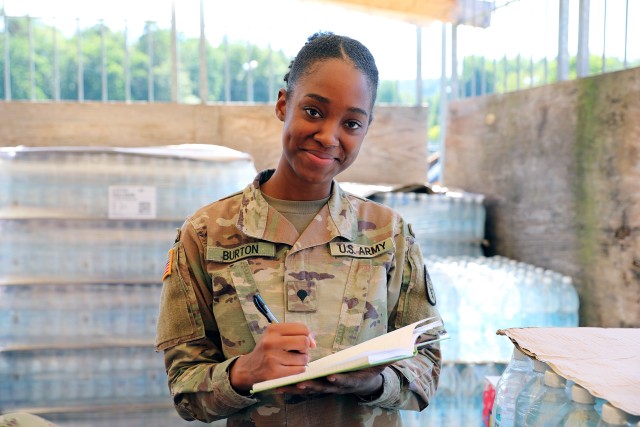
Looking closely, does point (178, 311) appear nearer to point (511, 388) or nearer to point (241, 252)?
point (241, 252)

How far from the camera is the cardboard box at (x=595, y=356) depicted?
3.68 ft

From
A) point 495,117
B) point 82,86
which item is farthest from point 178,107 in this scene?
point 495,117

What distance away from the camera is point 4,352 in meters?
3.22

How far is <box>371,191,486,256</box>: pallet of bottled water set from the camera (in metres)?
3.72

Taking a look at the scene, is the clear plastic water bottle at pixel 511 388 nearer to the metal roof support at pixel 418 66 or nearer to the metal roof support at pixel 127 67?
the metal roof support at pixel 418 66

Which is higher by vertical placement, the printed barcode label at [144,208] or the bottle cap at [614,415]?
the printed barcode label at [144,208]

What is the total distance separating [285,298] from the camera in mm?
1424

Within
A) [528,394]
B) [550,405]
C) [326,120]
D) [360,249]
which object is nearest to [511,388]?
[528,394]

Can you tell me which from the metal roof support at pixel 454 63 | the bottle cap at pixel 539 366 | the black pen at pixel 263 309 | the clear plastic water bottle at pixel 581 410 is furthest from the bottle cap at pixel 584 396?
the metal roof support at pixel 454 63

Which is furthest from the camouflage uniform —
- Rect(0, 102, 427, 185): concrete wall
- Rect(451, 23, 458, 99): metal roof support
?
Rect(451, 23, 458, 99): metal roof support

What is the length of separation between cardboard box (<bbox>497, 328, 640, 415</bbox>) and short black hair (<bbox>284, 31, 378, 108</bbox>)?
22.7 inches

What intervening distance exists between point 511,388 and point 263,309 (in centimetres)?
62

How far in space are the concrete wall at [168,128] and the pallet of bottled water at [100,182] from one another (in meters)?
1.01

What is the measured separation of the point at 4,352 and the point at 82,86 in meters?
1.81
